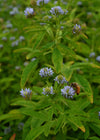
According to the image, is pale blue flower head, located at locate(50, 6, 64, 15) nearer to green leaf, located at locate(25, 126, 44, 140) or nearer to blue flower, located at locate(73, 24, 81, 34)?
blue flower, located at locate(73, 24, 81, 34)

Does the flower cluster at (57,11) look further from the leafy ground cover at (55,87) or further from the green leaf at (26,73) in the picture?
the green leaf at (26,73)

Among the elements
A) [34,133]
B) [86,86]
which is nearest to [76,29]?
[86,86]

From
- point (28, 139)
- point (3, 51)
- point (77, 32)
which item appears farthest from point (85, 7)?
point (28, 139)

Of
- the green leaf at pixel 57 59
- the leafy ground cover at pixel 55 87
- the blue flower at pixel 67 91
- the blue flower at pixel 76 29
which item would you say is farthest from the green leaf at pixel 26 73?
the blue flower at pixel 76 29

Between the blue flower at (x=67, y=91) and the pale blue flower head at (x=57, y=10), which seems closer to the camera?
the blue flower at (x=67, y=91)

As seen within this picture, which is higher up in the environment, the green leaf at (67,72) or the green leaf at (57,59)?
the green leaf at (57,59)

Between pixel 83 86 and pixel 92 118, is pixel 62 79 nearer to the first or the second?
pixel 83 86

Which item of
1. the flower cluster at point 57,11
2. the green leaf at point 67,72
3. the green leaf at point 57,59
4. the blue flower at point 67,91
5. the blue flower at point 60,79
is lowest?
the blue flower at point 67,91

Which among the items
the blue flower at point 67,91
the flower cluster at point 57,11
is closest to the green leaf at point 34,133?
the blue flower at point 67,91

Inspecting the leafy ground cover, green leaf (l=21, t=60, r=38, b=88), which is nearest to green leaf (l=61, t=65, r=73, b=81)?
the leafy ground cover

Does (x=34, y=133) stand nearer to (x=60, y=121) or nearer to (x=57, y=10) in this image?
(x=60, y=121)

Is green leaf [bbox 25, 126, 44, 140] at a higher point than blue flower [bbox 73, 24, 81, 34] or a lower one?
lower
